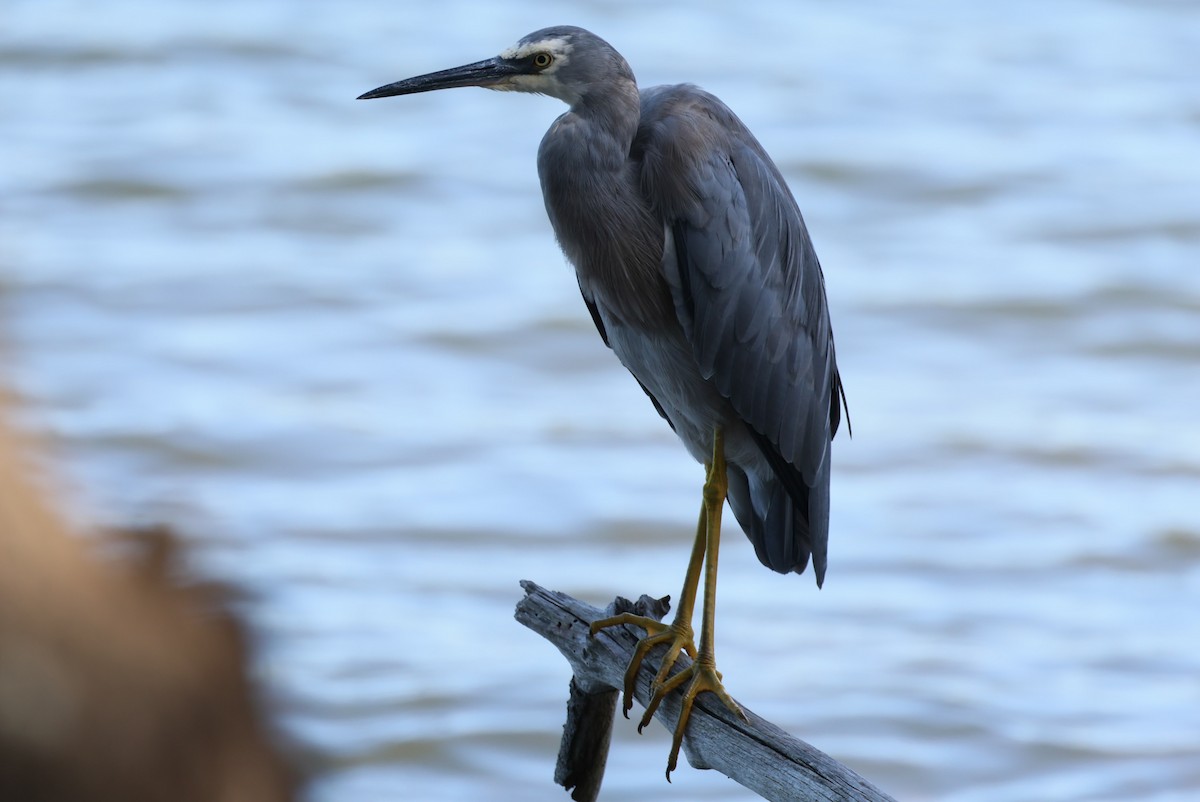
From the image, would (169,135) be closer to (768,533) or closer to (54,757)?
(768,533)

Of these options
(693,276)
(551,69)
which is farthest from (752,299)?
(551,69)

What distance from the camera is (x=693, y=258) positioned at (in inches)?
130

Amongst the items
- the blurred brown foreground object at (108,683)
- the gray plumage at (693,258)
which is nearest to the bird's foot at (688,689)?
the gray plumage at (693,258)

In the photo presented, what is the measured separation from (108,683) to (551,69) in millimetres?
1690

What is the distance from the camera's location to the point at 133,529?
230cm

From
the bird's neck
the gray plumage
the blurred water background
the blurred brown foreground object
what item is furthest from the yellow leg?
the blurred brown foreground object

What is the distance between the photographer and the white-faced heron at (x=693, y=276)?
3236mm

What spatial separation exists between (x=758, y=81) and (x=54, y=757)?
35.5 feet

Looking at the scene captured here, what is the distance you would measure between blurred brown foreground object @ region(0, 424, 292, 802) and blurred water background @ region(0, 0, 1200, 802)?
0.14 metres

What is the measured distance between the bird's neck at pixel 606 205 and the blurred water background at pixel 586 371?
0.93 metres

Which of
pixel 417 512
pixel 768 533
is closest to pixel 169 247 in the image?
pixel 417 512

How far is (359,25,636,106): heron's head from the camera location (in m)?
3.21

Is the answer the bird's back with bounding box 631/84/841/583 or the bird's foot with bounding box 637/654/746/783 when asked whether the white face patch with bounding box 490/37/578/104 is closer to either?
the bird's back with bounding box 631/84/841/583

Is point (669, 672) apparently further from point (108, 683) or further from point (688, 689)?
point (108, 683)
